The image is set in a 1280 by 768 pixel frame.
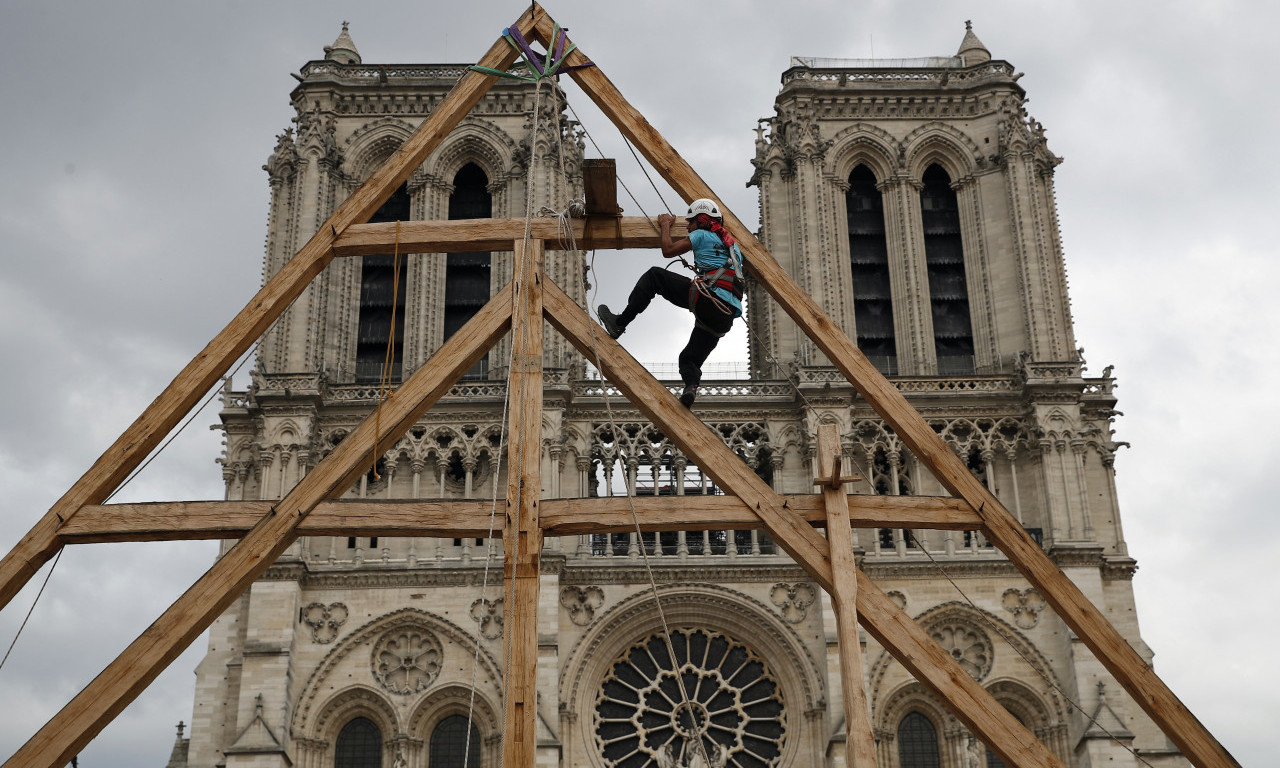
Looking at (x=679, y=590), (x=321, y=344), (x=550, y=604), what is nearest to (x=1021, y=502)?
(x=679, y=590)

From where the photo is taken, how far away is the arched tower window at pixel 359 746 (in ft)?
103

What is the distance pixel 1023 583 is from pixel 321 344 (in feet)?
55.5

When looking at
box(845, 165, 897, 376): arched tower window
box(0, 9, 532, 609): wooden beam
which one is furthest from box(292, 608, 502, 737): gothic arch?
box(0, 9, 532, 609): wooden beam

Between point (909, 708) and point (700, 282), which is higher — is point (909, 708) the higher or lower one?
the higher one

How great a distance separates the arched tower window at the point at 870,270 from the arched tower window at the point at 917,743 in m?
8.65

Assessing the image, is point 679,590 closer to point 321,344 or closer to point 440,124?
point 321,344

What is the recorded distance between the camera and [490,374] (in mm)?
35219

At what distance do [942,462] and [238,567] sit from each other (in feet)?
18.8

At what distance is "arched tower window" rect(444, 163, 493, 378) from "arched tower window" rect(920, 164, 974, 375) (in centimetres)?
1120

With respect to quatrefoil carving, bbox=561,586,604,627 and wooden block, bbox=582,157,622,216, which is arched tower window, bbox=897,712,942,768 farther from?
wooden block, bbox=582,157,622,216

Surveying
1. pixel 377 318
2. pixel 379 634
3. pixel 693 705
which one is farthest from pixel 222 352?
pixel 377 318

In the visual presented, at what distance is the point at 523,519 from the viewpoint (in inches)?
456

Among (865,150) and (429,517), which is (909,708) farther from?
(429,517)

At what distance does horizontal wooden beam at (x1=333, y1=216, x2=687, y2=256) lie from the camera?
12.9m
